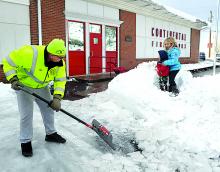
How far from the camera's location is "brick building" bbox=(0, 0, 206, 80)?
1047cm

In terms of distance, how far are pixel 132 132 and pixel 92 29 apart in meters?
9.31

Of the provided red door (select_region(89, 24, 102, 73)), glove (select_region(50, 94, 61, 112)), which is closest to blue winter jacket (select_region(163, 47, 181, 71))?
glove (select_region(50, 94, 61, 112))

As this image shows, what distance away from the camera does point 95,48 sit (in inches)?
560

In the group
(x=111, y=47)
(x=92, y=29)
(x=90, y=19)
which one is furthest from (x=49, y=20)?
(x=111, y=47)

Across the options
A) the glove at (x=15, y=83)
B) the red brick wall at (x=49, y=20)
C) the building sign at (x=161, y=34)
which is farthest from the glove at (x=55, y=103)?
the building sign at (x=161, y=34)

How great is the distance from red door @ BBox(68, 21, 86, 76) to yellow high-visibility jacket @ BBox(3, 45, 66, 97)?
871cm

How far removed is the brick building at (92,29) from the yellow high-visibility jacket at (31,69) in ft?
21.5

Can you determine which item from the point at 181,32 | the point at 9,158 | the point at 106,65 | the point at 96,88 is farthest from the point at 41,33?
the point at 181,32

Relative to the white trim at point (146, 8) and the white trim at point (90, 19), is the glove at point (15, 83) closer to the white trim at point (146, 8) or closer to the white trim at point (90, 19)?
the white trim at point (90, 19)

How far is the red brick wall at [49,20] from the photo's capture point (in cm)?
1095

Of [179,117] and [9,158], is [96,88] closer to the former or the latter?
[179,117]

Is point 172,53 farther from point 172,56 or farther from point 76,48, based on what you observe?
point 76,48

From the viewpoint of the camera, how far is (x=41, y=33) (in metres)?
11.2

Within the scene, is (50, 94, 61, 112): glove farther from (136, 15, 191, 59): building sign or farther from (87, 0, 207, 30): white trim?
(136, 15, 191, 59): building sign
